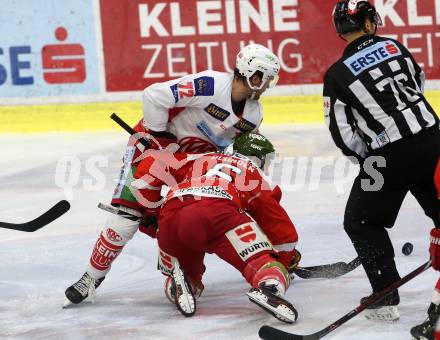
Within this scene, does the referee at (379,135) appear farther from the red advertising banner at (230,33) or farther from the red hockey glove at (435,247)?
the red advertising banner at (230,33)

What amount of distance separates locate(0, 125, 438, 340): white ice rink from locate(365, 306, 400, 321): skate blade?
1.6 inches

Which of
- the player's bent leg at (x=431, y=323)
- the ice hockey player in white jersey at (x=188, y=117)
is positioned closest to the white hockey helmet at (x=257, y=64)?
the ice hockey player in white jersey at (x=188, y=117)

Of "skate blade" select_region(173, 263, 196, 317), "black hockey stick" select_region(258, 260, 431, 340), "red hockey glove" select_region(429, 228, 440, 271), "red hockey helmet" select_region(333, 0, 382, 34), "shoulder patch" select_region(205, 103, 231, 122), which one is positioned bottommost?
"skate blade" select_region(173, 263, 196, 317)

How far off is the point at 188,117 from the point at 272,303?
109 cm

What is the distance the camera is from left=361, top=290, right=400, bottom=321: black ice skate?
3.78 m

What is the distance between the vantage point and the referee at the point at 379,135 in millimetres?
3744

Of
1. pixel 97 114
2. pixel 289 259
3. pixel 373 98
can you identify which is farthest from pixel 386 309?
pixel 97 114

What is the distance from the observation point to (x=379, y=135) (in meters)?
3.76

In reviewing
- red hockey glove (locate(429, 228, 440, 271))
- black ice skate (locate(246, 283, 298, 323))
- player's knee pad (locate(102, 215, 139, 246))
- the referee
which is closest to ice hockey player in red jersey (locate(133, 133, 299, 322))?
black ice skate (locate(246, 283, 298, 323))

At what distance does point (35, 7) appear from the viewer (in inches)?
364

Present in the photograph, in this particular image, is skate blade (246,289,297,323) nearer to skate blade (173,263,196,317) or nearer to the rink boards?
skate blade (173,263,196,317)

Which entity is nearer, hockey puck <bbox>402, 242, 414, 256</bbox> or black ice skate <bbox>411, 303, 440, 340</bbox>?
black ice skate <bbox>411, 303, 440, 340</bbox>

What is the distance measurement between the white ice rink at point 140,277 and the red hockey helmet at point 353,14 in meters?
1.06

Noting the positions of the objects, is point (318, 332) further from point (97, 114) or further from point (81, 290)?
point (97, 114)
